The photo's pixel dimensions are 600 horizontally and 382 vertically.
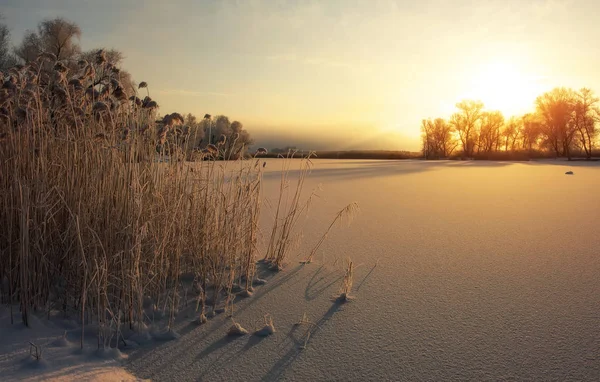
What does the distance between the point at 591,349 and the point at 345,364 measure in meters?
0.99

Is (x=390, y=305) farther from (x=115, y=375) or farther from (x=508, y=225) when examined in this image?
(x=508, y=225)

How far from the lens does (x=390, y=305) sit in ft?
6.90

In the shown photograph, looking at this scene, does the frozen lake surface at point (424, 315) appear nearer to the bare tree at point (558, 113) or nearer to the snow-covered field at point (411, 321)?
the snow-covered field at point (411, 321)

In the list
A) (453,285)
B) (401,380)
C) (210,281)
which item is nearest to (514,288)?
(453,285)

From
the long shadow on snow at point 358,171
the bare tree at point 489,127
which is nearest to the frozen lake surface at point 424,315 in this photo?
the long shadow on snow at point 358,171

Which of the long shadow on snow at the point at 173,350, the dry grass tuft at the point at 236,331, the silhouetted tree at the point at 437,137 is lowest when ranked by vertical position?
the long shadow on snow at the point at 173,350

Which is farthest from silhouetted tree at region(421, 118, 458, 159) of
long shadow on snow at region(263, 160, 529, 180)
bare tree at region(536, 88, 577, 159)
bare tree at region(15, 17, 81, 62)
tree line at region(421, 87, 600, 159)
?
bare tree at region(15, 17, 81, 62)

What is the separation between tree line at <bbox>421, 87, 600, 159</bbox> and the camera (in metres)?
27.8

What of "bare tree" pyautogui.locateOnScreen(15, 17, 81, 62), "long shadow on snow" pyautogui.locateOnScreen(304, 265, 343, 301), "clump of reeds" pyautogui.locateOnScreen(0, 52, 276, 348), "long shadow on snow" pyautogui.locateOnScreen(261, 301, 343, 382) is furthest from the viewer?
"bare tree" pyautogui.locateOnScreen(15, 17, 81, 62)

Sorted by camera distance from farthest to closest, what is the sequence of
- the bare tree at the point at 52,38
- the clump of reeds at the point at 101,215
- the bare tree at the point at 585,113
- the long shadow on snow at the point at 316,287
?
the bare tree at the point at 585,113 → the bare tree at the point at 52,38 → the long shadow on snow at the point at 316,287 → the clump of reeds at the point at 101,215

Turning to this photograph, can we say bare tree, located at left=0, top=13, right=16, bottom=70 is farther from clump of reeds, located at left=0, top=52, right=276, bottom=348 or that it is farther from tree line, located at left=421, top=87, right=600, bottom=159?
tree line, located at left=421, top=87, right=600, bottom=159

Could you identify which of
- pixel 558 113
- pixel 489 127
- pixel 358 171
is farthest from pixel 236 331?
pixel 489 127

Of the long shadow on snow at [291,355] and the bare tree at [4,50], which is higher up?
the bare tree at [4,50]

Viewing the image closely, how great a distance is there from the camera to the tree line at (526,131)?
27797 millimetres
